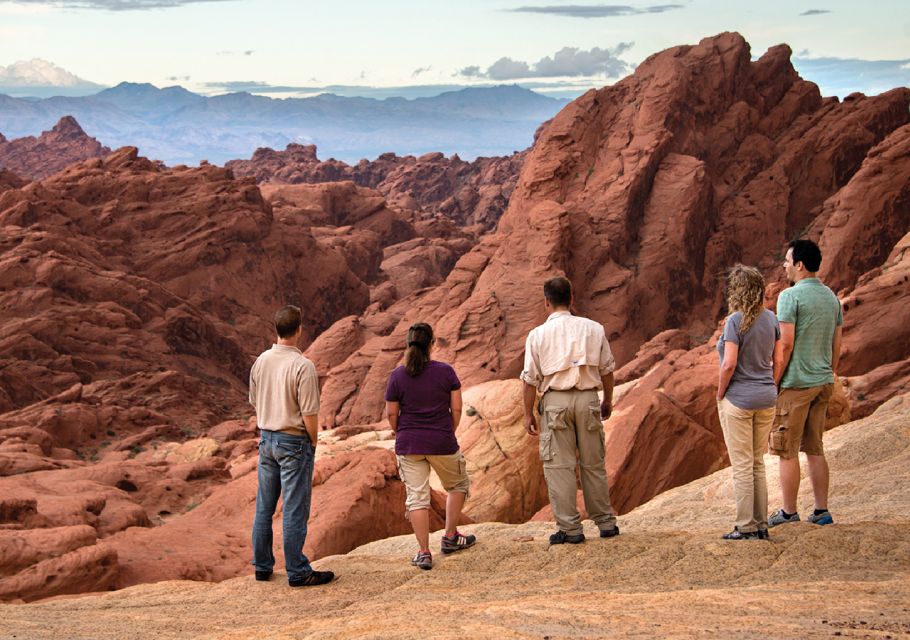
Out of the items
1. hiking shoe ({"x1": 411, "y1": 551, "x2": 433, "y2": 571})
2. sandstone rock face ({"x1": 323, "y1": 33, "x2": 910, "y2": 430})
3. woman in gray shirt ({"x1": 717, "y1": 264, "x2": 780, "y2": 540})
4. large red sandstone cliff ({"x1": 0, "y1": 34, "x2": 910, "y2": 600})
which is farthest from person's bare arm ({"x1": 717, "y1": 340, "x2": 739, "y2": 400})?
sandstone rock face ({"x1": 323, "y1": 33, "x2": 910, "y2": 430})

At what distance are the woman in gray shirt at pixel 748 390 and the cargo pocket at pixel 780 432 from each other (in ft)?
0.85

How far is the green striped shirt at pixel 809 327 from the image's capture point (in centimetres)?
915

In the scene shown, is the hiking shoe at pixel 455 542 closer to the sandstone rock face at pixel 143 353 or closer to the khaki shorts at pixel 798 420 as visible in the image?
the khaki shorts at pixel 798 420

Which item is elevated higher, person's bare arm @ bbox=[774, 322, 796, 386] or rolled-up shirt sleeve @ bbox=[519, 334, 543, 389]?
person's bare arm @ bbox=[774, 322, 796, 386]

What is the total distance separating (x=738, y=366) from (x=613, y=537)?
2036 mm

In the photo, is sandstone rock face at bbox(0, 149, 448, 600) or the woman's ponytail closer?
the woman's ponytail

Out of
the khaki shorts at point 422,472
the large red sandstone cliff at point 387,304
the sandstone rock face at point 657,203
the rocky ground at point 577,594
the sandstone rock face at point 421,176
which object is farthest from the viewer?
the sandstone rock face at point 421,176

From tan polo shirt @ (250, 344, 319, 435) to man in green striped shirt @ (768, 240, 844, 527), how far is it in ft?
13.8

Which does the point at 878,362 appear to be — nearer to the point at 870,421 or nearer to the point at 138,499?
the point at 870,421

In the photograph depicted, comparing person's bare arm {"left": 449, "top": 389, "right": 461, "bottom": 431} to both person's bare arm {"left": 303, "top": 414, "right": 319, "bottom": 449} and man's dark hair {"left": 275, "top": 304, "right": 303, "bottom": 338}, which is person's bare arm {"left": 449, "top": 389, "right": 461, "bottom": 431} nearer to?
person's bare arm {"left": 303, "top": 414, "right": 319, "bottom": 449}

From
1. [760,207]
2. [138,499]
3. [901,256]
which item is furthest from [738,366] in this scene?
[760,207]

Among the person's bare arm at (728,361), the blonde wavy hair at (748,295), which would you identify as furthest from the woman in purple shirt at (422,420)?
the blonde wavy hair at (748,295)

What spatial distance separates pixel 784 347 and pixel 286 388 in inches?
177

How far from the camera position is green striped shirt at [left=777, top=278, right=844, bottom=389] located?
9.15 meters
